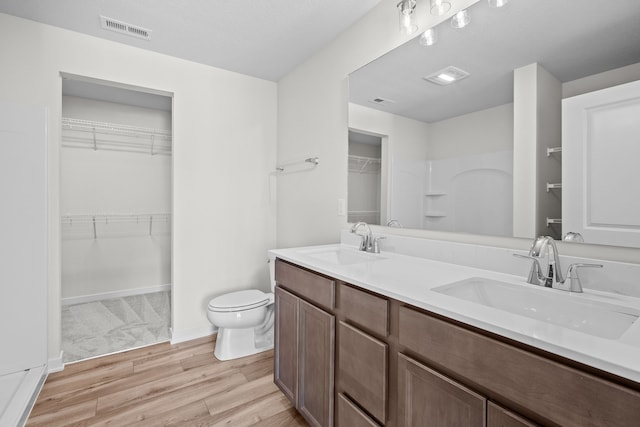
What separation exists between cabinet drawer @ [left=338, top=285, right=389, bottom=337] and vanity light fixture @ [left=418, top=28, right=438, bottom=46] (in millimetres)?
1329

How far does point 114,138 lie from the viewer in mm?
3562

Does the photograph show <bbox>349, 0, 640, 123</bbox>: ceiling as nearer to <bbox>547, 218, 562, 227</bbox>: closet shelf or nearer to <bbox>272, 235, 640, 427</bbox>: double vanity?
<bbox>547, 218, 562, 227</bbox>: closet shelf

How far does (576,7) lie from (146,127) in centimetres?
404

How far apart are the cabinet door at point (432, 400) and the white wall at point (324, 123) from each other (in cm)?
75

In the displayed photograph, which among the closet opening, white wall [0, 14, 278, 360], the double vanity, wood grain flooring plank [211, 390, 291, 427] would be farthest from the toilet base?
the closet opening

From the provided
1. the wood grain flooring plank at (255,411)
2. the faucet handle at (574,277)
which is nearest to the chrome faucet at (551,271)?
the faucet handle at (574,277)

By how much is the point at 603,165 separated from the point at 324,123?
171 centimetres

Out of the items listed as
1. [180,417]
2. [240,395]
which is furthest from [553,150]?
[180,417]

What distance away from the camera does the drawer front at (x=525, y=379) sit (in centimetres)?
59

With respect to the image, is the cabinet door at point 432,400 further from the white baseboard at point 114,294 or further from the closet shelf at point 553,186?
the white baseboard at point 114,294

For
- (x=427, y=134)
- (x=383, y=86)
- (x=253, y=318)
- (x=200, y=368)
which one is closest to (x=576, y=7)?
(x=427, y=134)

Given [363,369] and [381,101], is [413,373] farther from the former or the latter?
[381,101]

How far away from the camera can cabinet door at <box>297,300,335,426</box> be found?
134 cm

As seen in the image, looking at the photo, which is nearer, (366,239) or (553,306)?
(553,306)
